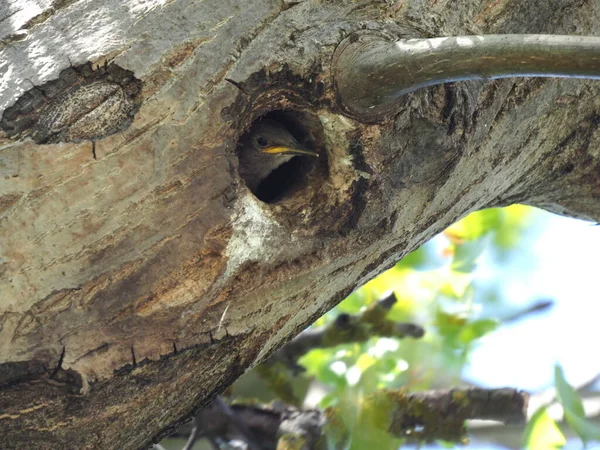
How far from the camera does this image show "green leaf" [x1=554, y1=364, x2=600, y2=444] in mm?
3373

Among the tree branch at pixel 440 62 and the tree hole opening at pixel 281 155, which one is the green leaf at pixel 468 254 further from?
the tree branch at pixel 440 62

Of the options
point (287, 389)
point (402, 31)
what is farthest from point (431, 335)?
point (402, 31)

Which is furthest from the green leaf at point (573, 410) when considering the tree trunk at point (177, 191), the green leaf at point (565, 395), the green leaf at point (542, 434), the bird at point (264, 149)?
the bird at point (264, 149)

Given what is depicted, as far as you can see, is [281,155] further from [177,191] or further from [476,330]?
[177,191]

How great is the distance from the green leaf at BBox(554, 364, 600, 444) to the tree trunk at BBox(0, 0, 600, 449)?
1062 mm

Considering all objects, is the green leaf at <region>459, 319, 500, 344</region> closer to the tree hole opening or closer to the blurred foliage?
the blurred foliage

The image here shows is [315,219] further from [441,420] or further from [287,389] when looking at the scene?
[287,389]

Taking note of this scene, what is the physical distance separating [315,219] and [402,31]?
2.34 ft

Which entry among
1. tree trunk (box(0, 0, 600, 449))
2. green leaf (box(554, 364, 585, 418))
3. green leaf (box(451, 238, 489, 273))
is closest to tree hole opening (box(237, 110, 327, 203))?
tree trunk (box(0, 0, 600, 449))

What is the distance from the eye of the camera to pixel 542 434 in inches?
142

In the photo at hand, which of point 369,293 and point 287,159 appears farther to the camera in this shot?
point 369,293

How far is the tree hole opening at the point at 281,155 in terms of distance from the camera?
3.10m

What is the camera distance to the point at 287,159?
410 centimetres

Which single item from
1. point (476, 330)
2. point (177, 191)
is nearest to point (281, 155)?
point (476, 330)
